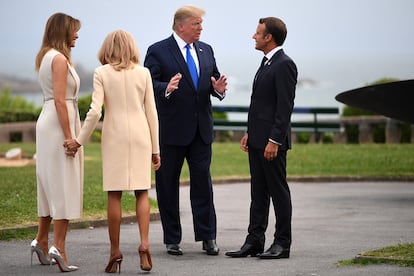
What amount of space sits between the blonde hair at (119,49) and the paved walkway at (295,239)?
5.30 ft

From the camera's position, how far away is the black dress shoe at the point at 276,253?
10422mm

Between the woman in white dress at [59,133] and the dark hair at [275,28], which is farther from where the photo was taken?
the dark hair at [275,28]

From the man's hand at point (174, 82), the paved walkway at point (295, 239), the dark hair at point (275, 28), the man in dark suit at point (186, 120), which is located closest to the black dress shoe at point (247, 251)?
the paved walkway at point (295, 239)

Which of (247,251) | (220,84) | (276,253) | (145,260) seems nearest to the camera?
(145,260)

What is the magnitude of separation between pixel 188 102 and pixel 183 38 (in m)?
0.57

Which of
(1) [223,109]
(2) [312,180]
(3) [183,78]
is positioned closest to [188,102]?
(3) [183,78]

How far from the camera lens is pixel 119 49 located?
9.70 meters

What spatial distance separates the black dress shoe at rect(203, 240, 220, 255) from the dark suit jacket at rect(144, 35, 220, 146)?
88 centimetres

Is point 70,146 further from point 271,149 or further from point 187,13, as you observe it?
point 187,13

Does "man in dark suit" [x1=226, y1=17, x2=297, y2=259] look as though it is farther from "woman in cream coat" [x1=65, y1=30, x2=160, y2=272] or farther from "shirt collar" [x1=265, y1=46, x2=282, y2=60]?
"woman in cream coat" [x1=65, y1=30, x2=160, y2=272]

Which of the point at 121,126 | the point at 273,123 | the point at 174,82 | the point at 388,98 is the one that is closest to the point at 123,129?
the point at 121,126

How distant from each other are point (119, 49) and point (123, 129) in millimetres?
619

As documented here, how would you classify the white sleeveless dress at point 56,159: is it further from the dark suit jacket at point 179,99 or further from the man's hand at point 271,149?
the man's hand at point 271,149

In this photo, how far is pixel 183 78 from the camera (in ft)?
36.0
